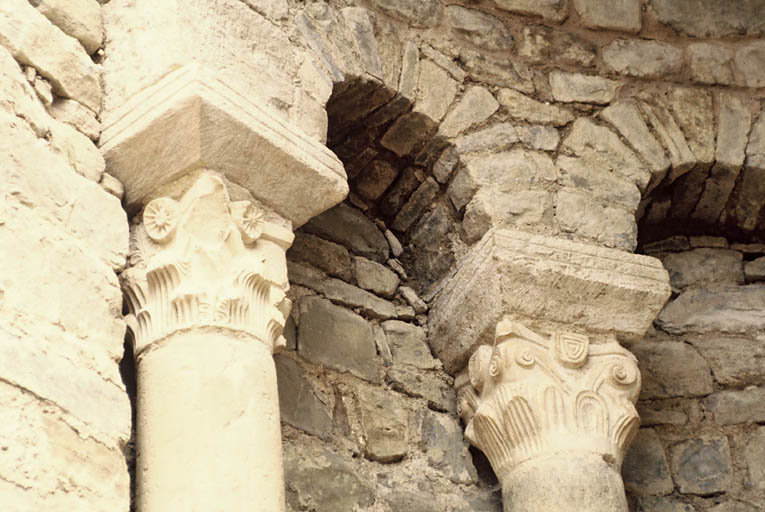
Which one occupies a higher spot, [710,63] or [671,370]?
[710,63]

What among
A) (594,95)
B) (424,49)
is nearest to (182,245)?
(424,49)

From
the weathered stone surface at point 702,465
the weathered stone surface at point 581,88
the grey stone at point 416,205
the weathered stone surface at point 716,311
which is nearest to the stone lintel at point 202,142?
the grey stone at point 416,205

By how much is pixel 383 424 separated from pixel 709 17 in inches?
89.0

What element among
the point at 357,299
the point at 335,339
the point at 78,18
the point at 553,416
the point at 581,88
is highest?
the point at 581,88

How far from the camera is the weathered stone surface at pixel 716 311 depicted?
15.9ft

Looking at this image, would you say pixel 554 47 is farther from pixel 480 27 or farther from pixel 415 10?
pixel 415 10

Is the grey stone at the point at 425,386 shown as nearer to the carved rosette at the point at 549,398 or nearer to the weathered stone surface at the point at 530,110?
the carved rosette at the point at 549,398

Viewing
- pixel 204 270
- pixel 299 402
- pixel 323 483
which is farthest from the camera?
pixel 299 402

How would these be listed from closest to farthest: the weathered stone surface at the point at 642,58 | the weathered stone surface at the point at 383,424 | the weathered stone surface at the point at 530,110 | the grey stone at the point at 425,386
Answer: the weathered stone surface at the point at 383,424
the grey stone at the point at 425,386
the weathered stone surface at the point at 530,110
the weathered stone surface at the point at 642,58

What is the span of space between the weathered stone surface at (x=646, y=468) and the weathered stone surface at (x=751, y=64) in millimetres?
1476

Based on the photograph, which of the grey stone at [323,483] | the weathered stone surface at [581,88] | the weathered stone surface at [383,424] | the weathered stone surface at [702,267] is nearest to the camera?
the grey stone at [323,483]

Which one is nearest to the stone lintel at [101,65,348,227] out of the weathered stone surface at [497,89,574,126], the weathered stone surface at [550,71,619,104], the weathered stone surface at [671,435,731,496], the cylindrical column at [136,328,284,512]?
the cylindrical column at [136,328,284,512]

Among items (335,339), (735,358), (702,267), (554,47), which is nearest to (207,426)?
(335,339)

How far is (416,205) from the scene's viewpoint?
453 centimetres
